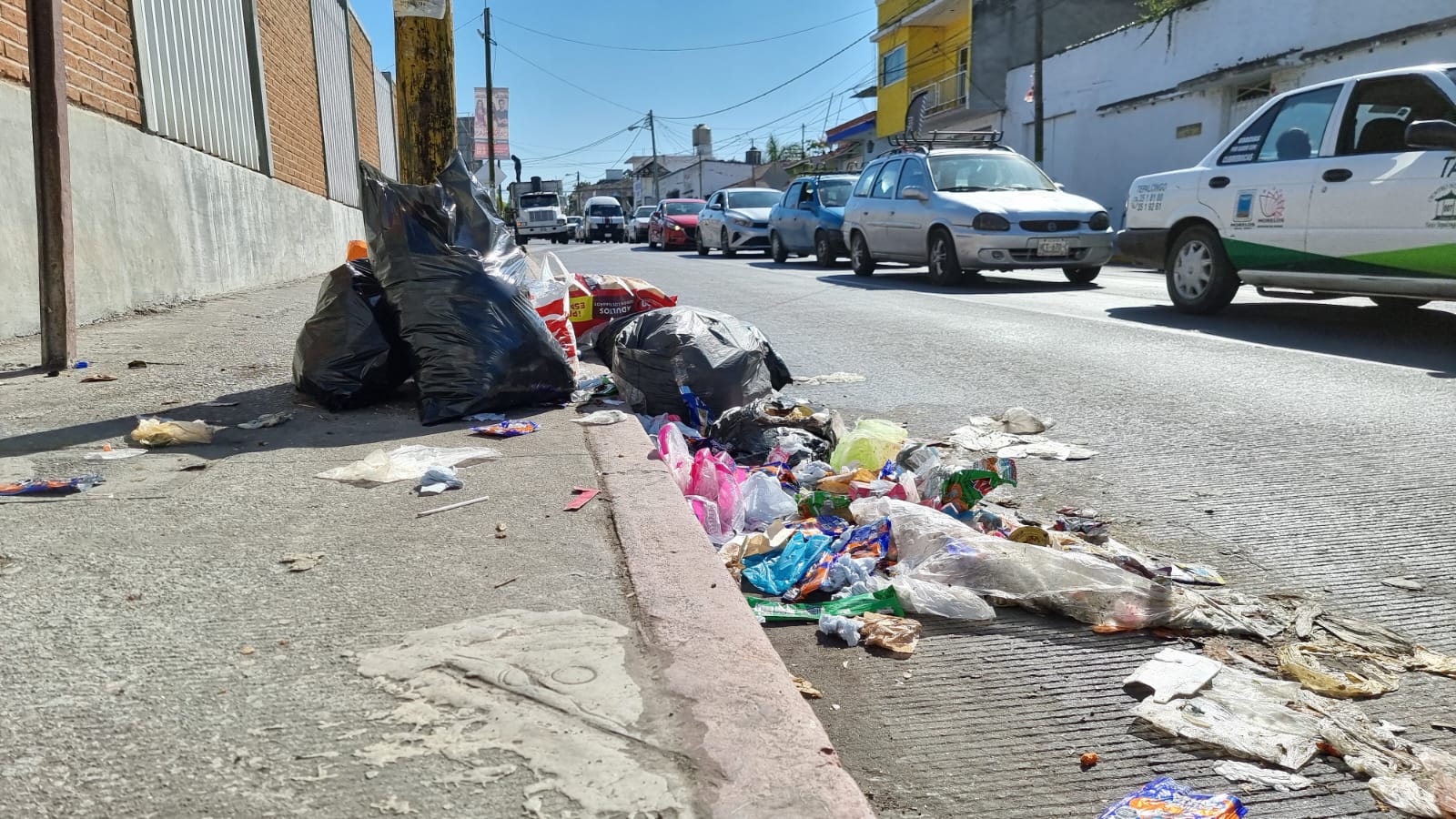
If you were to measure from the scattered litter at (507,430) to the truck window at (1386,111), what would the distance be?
618 cm

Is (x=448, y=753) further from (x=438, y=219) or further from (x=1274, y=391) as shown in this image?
(x=1274, y=391)

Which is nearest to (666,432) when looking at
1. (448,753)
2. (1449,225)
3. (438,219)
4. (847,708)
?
(438,219)

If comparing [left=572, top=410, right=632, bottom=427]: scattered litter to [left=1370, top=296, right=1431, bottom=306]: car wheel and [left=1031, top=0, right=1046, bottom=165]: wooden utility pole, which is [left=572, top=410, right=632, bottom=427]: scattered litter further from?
[left=1031, top=0, right=1046, bottom=165]: wooden utility pole

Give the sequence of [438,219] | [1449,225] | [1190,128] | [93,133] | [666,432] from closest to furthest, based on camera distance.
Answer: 1. [666,432]
2. [438,219]
3. [1449,225]
4. [93,133]
5. [1190,128]

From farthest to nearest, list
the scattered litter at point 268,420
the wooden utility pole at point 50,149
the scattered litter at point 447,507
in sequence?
the wooden utility pole at point 50,149 < the scattered litter at point 268,420 < the scattered litter at point 447,507

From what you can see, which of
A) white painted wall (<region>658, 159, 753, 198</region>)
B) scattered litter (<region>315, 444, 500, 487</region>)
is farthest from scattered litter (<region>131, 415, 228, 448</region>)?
white painted wall (<region>658, 159, 753, 198</region>)

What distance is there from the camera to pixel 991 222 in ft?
37.5

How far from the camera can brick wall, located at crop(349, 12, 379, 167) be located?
22.7 m

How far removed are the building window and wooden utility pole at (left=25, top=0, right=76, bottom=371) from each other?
1434 inches

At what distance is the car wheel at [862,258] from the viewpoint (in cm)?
1438

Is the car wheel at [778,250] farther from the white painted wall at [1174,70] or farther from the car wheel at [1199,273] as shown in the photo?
the car wheel at [1199,273]

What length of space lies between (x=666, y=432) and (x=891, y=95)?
37.7m

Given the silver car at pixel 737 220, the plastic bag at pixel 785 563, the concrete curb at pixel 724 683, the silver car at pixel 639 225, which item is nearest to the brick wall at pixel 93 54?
the concrete curb at pixel 724 683

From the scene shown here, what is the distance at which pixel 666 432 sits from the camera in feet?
→ 12.5
